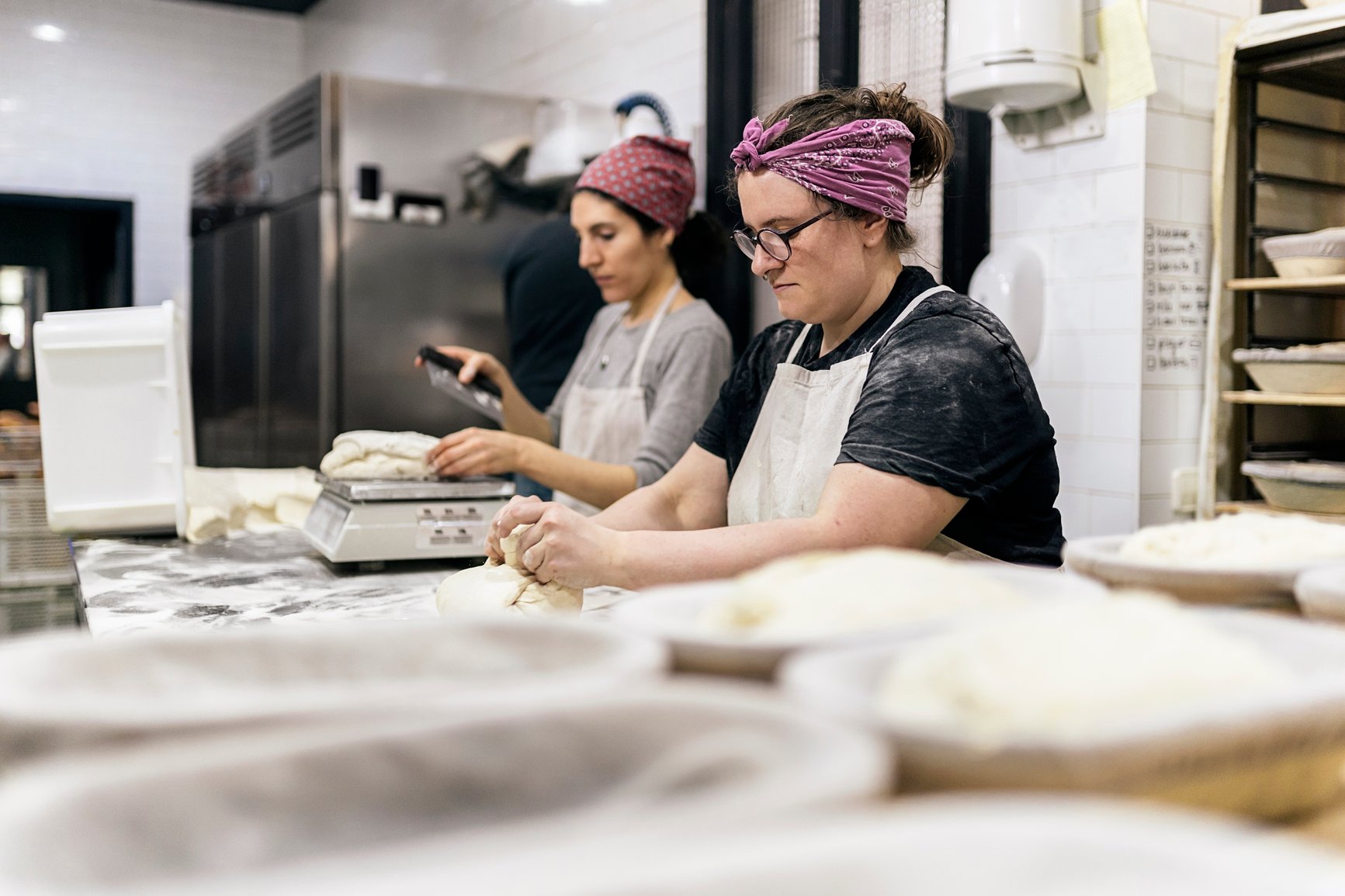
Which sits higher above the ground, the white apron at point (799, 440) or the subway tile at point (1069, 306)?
the subway tile at point (1069, 306)

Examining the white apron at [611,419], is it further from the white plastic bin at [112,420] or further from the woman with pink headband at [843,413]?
the white plastic bin at [112,420]

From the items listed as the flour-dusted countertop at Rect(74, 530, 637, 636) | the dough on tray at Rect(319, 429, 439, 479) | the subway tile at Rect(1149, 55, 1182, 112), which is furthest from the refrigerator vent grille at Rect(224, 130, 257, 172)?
the subway tile at Rect(1149, 55, 1182, 112)

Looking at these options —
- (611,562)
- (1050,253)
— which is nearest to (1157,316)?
(1050,253)

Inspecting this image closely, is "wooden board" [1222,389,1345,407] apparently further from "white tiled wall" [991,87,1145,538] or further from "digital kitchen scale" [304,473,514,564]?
"digital kitchen scale" [304,473,514,564]

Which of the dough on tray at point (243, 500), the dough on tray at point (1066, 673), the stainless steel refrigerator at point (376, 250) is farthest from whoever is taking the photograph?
the stainless steel refrigerator at point (376, 250)

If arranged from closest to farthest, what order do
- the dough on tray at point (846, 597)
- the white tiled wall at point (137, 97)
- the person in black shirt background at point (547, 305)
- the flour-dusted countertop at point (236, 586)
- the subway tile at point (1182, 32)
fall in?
the dough on tray at point (846, 597)
the flour-dusted countertop at point (236, 586)
the subway tile at point (1182, 32)
the person in black shirt background at point (547, 305)
the white tiled wall at point (137, 97)

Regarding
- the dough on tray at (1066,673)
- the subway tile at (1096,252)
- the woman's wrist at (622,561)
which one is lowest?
the woman's wrist at (622,561)

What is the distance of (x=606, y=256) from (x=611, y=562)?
4.27 feet

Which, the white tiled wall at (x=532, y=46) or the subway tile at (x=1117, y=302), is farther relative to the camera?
the white tiled wall at (x=532, y=46)

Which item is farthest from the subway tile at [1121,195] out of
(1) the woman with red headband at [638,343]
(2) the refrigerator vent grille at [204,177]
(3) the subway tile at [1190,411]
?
(2) the refrigerator vent grille at [204,177]

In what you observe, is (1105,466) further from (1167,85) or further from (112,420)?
(112,420)

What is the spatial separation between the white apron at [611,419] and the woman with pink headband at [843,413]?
542 millimetres

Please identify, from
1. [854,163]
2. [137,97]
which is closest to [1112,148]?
[854,163]

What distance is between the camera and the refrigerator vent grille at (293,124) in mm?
3693
